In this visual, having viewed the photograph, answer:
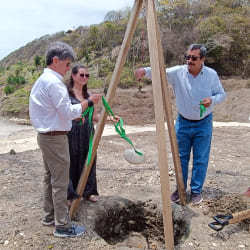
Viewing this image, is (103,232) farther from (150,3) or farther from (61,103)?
(150,3)

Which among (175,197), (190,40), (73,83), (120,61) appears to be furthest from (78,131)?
(190,40)

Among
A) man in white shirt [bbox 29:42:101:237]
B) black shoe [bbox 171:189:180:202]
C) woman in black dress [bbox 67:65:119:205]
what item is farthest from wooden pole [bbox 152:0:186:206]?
man in white shirt [bbox 29:42:101:237]

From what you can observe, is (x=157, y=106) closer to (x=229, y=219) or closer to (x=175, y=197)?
(x=229, y=219)

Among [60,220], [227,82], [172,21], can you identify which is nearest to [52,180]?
[60,220]

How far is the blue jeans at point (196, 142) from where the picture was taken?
11.0 ft

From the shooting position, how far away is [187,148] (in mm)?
3455

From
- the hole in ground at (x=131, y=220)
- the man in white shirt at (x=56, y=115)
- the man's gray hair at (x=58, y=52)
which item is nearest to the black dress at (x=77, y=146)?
the man in white shirt at (x=56, y=115)

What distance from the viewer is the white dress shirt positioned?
2340 mm

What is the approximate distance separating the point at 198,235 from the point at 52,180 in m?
1.51

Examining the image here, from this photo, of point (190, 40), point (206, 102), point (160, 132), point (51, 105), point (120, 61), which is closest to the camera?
point (51, 105)

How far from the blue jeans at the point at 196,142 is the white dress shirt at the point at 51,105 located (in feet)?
4.74

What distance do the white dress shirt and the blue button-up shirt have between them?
1336 mm

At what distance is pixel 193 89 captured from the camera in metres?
3.27

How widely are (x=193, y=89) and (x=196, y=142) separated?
614 millimetres
